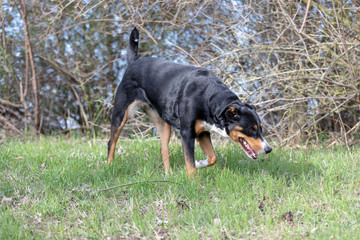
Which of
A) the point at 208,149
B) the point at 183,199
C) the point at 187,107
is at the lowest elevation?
the point at 183,199

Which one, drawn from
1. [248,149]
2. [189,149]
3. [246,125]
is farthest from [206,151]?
[246,125]

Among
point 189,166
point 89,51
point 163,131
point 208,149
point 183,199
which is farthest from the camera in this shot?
point 89,51

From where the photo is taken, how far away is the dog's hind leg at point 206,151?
5.22m

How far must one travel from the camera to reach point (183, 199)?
4.34 metres

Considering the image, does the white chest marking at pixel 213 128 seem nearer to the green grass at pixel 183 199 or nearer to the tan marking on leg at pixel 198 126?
the tan marking on leg at pixel 198 126

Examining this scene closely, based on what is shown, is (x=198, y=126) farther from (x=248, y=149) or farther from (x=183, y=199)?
(x=183, y=199)

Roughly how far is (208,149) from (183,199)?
3.52 feet

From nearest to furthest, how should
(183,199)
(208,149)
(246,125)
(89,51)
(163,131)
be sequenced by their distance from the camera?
(183,199), (246,125), (208,149), (163,131), (89,51)

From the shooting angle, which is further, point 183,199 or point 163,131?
point 163,131

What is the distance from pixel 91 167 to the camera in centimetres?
561

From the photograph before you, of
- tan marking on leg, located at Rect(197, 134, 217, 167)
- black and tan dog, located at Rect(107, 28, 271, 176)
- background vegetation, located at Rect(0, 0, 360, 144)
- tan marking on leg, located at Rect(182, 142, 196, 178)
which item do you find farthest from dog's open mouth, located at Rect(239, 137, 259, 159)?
background vegetation, located at Rect(0, 0, 360, 144)

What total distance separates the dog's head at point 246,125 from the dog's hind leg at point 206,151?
0.52m

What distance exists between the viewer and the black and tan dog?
477 cm

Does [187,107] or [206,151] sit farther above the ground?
[187,107]
